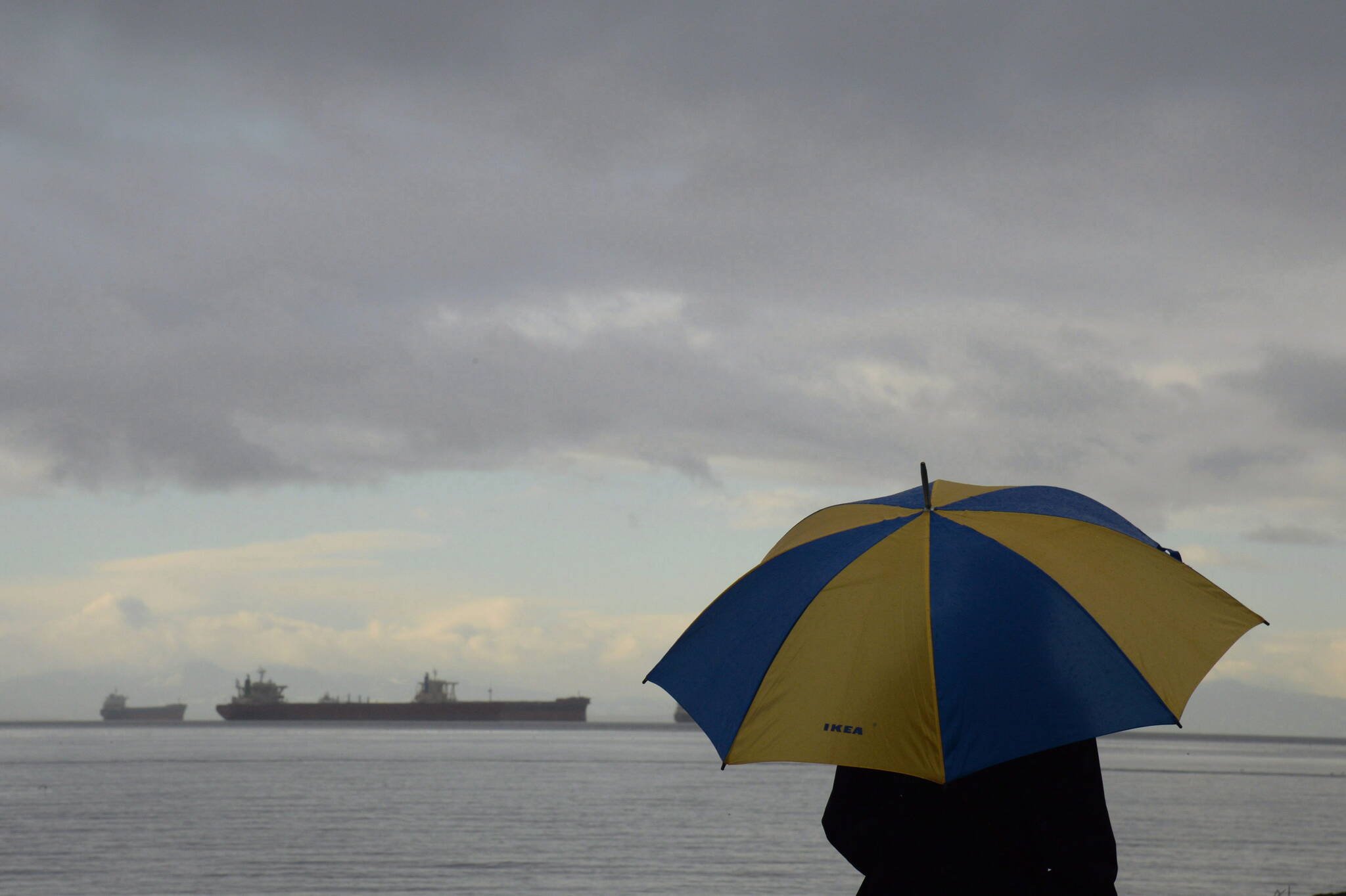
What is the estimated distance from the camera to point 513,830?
28469mm

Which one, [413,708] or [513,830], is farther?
[413,708]

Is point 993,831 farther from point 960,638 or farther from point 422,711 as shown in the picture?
point 422,711

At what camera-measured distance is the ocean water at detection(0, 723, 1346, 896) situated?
20734 mm

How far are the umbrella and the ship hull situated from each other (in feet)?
462

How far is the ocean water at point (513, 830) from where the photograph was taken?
20.7 meters

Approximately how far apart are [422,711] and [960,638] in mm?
148670

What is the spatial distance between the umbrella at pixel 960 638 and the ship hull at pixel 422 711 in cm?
14073

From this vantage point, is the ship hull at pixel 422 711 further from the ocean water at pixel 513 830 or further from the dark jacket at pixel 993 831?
the dark jacket at pixel 993 831

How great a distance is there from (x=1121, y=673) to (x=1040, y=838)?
579 mm

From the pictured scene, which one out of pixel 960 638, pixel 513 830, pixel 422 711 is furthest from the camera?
pixel 422 711

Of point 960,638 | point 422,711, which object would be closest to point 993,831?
point 960,638

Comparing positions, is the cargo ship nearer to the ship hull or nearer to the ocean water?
the ship hull

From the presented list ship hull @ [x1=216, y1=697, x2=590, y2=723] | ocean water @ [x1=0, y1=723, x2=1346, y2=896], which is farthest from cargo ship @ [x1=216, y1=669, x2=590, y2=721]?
ocean water @ [x1=0, y1=723, x2=1346, y2=896]

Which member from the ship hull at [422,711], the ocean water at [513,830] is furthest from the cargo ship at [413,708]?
the ocean water at [513,830]
